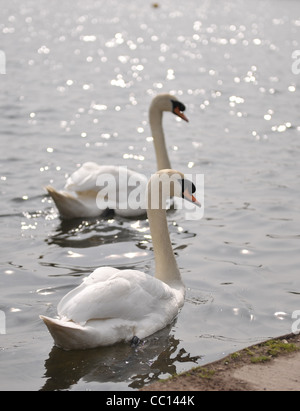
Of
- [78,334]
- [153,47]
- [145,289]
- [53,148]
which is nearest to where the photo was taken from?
[78,334]

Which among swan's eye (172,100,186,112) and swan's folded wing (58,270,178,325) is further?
swan's eye (172,100,186,112)

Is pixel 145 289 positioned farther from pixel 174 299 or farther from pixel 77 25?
pixel 77 25

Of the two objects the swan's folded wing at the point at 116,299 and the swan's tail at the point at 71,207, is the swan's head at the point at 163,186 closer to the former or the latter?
the swan's folded wing at the point at 116,299

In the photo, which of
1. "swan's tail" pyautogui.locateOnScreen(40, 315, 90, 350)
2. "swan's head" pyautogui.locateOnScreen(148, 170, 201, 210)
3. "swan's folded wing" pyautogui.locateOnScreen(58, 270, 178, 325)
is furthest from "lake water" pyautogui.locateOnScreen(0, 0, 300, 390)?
"swan's head" pyautogui.locateOnScreen(148, 170, 201, 210)

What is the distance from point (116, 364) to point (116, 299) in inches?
19.5

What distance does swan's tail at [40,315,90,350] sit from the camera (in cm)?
570

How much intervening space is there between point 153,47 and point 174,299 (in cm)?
2322

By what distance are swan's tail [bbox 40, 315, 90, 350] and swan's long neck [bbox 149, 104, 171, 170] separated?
5.36 m

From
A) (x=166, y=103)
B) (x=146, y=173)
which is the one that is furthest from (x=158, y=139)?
(x=146, y=173)

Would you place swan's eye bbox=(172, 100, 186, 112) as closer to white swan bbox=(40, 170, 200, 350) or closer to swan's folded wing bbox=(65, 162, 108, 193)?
swan's folded wing bbox=(65, 162, 108, 193)

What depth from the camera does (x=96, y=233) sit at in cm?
954

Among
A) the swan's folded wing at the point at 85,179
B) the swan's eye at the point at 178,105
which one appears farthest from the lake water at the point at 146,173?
the swan's eye at the point at 178,105

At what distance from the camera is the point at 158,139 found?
36.7ft
